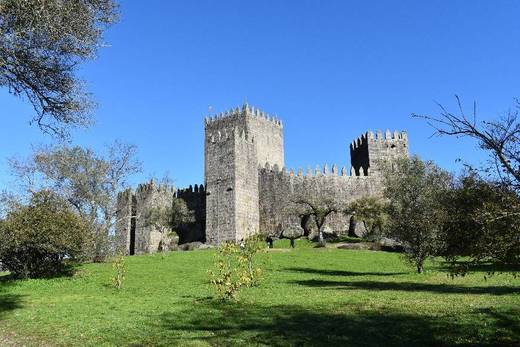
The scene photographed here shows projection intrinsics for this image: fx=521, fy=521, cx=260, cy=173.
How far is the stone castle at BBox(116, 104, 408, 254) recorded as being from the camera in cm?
5416

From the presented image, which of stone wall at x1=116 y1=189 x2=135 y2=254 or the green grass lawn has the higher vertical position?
stone wall at x1=116 y1=189 x2=135 y2=254

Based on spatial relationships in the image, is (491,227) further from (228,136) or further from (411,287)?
(228,136)

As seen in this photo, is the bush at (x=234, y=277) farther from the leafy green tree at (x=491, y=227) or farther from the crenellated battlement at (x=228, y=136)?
the crenellated battlement at (x=228, y=136)

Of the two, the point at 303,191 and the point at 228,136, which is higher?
the point at 228,136

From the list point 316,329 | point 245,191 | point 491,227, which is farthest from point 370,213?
point 491,227

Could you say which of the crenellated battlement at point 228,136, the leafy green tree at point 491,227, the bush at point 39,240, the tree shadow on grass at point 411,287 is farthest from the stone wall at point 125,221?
the leafy green tree at point 491,227

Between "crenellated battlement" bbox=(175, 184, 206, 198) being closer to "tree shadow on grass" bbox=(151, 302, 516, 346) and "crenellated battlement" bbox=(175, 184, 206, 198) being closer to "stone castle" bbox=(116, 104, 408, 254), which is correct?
"stone castle" bbox=(116, 104, 408, 254)

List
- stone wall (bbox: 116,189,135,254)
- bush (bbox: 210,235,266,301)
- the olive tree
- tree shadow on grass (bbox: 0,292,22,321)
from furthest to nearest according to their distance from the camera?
stone wall (bbox: 116,189,135,254)
the olive tree
bush (bbox: 210,235,266,301)
tree shadow on grass (bbox: 0,292,22,321)

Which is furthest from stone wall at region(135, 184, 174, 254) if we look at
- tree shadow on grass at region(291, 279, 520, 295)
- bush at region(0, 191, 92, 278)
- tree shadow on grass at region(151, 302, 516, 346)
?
tree shadow on grass at region(151, 302, 516, 346)

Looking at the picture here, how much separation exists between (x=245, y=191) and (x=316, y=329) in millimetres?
43134

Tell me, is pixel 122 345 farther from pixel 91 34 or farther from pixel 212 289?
pixel 212 289

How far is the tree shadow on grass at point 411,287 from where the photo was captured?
18984 millimetres

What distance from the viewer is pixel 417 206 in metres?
31.5

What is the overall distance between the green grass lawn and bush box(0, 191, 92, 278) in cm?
203
